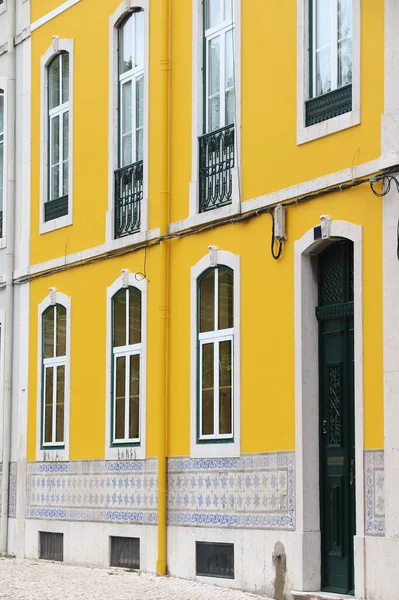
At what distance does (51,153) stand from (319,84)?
6.64 metres

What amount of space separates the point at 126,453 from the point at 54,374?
8.52 ft

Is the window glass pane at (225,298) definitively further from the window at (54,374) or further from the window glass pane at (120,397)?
the window at (54,374)

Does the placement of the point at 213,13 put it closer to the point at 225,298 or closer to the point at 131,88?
the point at 131,88

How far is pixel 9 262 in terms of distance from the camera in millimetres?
21750

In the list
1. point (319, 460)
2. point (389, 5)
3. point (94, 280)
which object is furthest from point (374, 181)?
point (94, 280)

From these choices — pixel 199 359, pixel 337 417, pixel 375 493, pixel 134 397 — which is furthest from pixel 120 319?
pixel 375 493

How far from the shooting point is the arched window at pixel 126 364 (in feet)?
60.0

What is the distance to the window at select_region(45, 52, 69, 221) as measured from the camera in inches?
811

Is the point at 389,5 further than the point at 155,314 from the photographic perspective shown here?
No

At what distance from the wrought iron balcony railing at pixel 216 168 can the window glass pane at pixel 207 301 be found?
2.60 ft

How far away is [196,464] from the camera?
16.8 meters

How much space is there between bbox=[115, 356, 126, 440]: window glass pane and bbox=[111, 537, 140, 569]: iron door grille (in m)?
1.26

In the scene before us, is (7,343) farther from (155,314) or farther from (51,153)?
(155,314)

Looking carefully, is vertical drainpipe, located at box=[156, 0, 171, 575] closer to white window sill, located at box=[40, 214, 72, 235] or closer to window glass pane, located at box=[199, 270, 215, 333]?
window glass pane, located at box=[199, 270, 215, 333]
